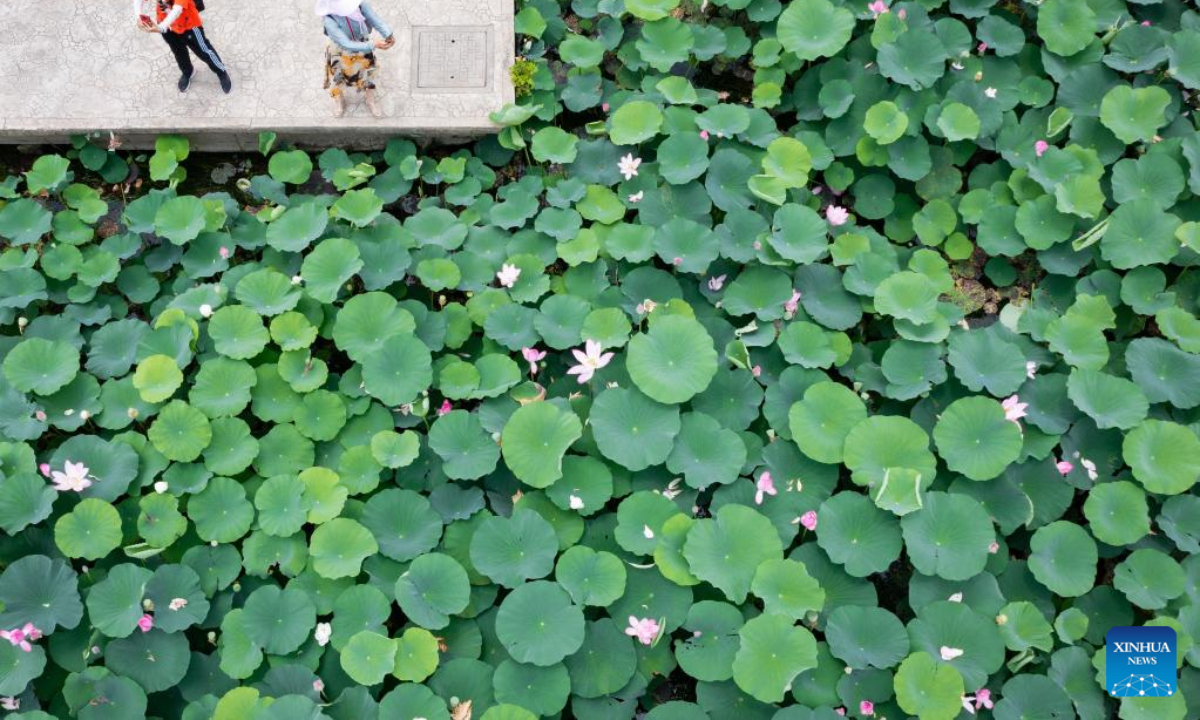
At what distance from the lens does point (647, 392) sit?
4711mm

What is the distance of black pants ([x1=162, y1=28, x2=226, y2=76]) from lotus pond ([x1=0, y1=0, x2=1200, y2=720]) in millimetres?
591

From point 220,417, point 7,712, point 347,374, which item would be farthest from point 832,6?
point 7,712

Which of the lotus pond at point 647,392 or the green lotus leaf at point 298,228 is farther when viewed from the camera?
the green lotus leaf at point 298,228

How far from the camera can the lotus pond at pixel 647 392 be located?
4.33 meters

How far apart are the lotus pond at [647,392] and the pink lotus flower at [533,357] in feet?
0.09

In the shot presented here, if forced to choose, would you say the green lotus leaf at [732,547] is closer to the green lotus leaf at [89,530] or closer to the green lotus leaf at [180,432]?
the green lotus leaf at [180,432]

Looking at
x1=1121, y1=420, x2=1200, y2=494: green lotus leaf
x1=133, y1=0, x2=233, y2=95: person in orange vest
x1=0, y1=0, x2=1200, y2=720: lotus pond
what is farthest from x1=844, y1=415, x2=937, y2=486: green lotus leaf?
x1=133, y1=0, x2=233, y2=95: person in orange vest

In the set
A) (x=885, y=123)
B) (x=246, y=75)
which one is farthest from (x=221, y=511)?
(x=885, y=123)

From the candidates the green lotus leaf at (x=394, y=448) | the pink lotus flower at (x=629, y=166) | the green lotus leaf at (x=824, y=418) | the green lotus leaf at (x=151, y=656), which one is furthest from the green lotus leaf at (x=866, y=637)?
the green lotus leaf at (x=151, y=656)

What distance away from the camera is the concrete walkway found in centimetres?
595

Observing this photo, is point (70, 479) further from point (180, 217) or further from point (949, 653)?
point (949, 653)

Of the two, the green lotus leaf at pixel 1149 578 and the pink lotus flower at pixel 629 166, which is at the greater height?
the pink lotus flower at pixel 629 166

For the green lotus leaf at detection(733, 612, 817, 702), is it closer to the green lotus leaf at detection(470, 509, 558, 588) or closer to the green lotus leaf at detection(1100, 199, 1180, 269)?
the green lotus leaf at detection(470, 509, 558, 588)

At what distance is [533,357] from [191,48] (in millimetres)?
3070
